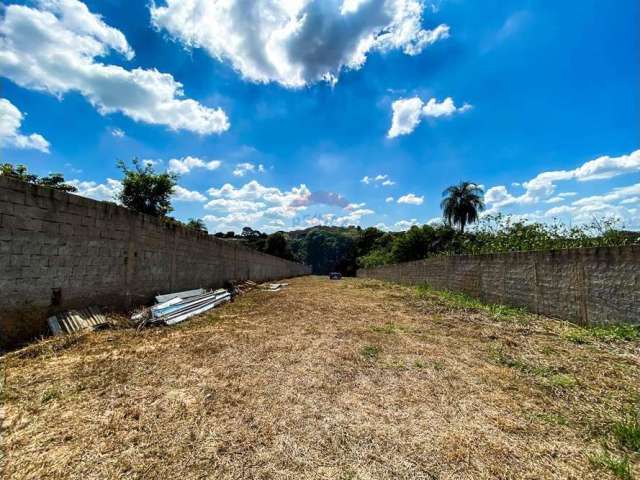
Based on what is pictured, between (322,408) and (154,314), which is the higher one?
(154,314)

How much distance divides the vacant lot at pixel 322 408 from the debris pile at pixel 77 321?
0.59 meters

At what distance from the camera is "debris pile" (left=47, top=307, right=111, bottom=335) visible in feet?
15.2

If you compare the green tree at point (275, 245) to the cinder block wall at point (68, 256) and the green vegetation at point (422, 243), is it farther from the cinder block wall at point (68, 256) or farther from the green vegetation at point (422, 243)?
the cinder block wall at point (68, 256)

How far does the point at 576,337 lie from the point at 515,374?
7.68 feet

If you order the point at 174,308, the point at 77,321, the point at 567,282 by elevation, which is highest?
the point at 567,282

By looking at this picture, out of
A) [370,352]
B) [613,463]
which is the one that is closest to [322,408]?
[370,352]

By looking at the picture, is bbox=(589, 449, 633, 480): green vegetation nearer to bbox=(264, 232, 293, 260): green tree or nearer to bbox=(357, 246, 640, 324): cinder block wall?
bbox=(357, 246, 640, 324): cinder block wall

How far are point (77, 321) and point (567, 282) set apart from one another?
31.4 feet

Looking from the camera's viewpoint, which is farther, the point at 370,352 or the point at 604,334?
the point at 604,334

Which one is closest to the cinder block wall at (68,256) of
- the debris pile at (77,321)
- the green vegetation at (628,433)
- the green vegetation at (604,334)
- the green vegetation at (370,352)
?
the debris pile at (77,321)

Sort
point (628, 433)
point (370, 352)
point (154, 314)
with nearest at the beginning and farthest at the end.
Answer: point (628, 433)
point (370, 352)
point (154, 314)

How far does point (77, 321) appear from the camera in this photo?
5000 mm

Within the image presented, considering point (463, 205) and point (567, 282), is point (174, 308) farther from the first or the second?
point (463, 205)

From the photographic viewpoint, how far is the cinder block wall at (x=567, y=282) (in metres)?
4.66
